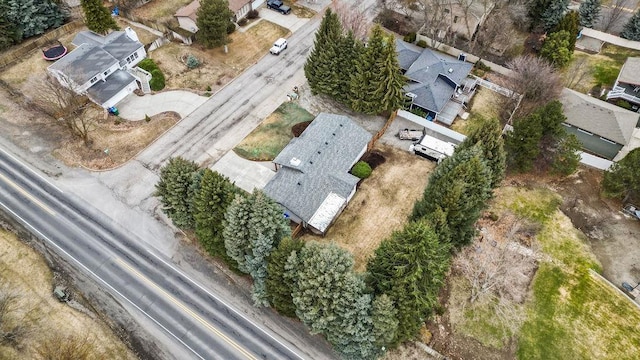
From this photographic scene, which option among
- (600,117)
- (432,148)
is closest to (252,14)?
(432,148)

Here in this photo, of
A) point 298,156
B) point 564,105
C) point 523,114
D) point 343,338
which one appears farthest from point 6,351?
point 564,105

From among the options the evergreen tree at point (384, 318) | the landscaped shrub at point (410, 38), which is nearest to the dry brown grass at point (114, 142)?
the evergreen tree at point (384, 318)

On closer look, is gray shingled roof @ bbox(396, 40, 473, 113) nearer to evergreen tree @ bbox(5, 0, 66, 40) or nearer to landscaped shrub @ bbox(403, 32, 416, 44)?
landscaped shrub @ bbox(403, 32, 416, 44)

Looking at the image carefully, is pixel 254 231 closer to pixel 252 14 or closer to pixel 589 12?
pixel 252 14

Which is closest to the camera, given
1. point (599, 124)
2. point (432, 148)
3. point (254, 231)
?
point (254, 231)

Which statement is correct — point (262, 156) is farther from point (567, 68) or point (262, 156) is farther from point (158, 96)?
point (567, 68)

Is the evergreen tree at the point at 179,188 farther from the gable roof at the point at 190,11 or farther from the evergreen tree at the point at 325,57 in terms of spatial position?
the gable roof at the point at 190,11
